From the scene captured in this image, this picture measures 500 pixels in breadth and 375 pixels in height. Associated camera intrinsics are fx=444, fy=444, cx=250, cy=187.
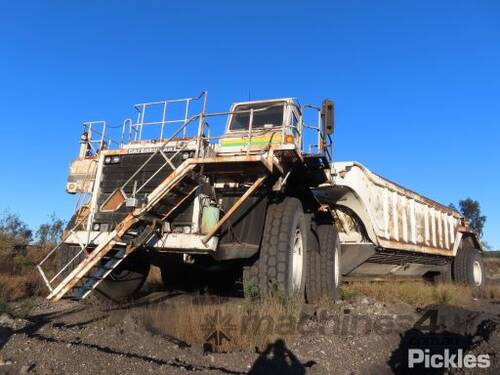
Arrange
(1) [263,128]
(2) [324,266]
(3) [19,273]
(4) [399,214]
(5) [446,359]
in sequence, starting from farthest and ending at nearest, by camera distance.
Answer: (4) [399,214], (3) [19,273], (2) [324,266], (1) [263,128], (5) [446,359]

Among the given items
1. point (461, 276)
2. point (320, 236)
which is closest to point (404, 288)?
Result: point (320, 236)

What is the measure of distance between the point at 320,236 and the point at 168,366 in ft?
18.5

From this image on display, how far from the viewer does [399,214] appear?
36.0 ft

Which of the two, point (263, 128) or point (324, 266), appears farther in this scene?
point (324, 266)

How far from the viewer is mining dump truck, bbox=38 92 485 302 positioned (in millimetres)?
5559

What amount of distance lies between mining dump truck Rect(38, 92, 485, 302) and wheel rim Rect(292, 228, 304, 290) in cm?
2

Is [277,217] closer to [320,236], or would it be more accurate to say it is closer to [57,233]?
[320,236]

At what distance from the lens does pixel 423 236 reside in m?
12.2

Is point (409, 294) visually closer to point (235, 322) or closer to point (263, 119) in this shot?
point (263, 119)

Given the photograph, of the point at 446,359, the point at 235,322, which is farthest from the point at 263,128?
the point at 446,359

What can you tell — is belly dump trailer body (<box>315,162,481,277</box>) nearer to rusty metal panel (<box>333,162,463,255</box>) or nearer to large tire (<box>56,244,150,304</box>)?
rusty metal panel (<box>333,162,463,255</box>)

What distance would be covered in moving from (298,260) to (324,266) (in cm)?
148

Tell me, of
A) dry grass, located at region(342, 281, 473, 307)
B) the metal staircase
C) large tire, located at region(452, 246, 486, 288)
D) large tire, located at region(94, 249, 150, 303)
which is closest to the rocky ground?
the metal staircase

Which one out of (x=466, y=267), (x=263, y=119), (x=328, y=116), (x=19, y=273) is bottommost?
(x=19, y=273)
